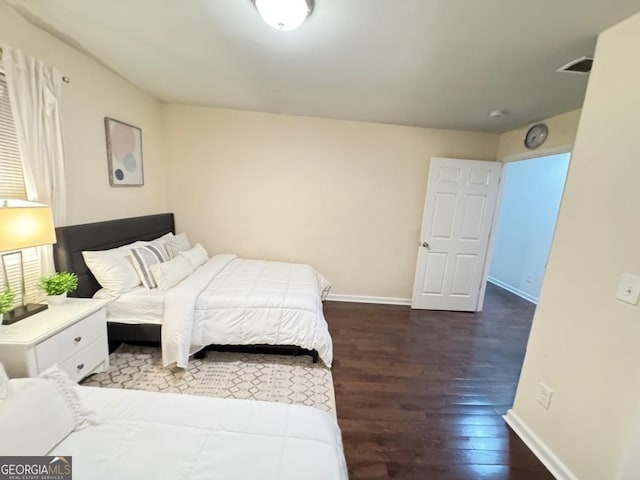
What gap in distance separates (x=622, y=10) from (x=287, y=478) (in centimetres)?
254

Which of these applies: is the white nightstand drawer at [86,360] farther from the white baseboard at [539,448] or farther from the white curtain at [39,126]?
the white baseboard at [539,448]

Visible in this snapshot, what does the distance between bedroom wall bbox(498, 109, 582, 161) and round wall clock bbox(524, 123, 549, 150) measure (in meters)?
0.04

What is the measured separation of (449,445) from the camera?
66.6 inches

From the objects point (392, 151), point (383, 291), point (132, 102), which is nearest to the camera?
point (132, 102)

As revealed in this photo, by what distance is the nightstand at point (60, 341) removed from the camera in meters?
1.43

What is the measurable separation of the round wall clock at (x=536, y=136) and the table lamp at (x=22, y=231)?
4466mm

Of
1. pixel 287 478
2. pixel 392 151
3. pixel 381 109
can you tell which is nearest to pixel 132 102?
pixel 381 109

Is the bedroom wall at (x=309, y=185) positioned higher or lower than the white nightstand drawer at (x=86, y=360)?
higher

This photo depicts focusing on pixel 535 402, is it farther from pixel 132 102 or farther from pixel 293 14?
pixel 132 102

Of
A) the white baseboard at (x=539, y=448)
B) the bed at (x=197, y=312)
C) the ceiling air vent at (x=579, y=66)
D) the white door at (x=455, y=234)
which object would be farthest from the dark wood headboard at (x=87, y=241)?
the ceiling air vent at (x=579, y=66)

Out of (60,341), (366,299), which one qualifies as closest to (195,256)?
(60,341)

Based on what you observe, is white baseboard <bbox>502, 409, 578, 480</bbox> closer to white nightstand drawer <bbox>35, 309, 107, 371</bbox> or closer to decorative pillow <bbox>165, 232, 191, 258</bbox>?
white nightstand drawer <bbox>35, 309, 107, 371</bbox>

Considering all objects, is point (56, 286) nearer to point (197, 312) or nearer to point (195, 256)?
point (197, 312)

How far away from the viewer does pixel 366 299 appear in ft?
12.9
